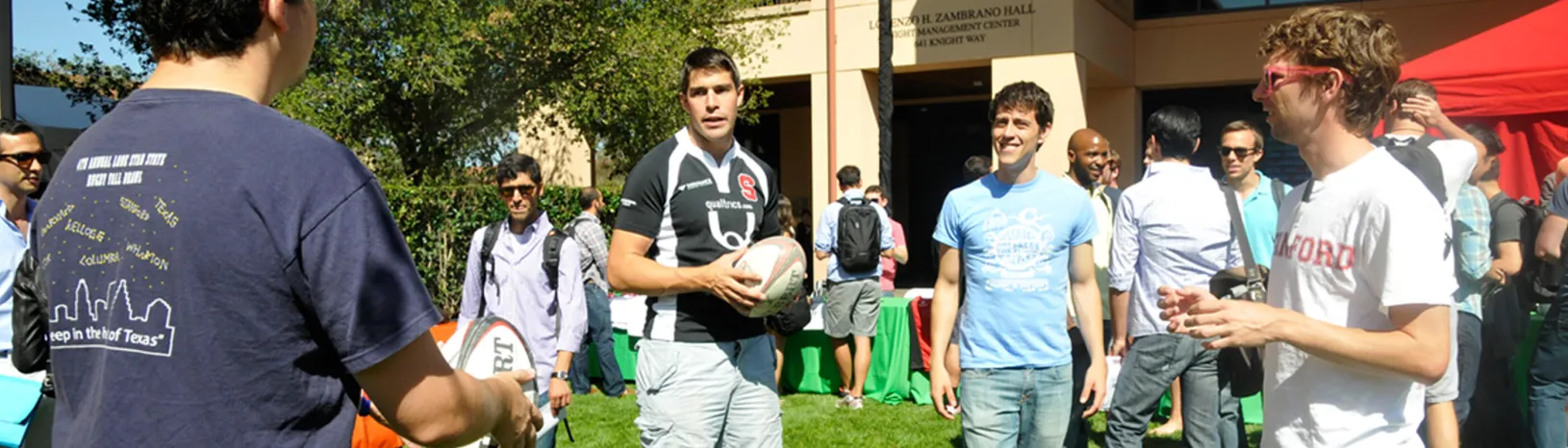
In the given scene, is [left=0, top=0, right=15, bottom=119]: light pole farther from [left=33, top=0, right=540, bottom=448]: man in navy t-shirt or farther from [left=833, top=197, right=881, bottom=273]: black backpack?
[left=833, top=197, right=881, bottom=273]: black backpack

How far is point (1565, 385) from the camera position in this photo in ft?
17.5

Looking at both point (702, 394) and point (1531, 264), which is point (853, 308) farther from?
point (702, 394)

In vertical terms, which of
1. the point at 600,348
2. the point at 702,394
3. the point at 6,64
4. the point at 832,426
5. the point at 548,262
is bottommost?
the point at 832,426

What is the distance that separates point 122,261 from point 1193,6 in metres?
18.1

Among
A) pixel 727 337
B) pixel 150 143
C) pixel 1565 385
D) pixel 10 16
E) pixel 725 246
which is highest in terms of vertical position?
pixel 10 16

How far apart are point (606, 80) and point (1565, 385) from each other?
37.0ft

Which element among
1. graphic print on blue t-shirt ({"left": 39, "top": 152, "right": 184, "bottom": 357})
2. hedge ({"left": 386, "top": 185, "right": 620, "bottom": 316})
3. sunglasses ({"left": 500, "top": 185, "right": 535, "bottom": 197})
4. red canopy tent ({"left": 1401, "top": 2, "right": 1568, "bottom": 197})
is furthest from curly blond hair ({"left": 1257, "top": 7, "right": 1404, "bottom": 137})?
hedge ({"left": 386, "top": 185, "right": 620, "bottom": 316})

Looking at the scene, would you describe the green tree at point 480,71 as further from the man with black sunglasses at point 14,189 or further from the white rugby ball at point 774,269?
the white rugby ball at point 774,269

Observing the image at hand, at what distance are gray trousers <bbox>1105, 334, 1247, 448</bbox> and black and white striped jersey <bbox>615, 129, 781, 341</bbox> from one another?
2.38 m

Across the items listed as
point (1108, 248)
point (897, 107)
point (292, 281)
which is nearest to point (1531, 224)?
point (1108, 248)

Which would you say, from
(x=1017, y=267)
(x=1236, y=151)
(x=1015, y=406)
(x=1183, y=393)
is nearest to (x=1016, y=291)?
(x=1017, y=267)

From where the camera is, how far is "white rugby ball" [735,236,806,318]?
349cm

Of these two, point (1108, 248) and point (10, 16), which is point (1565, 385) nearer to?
point (1108, 248)

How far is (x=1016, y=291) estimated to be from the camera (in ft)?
13.2
